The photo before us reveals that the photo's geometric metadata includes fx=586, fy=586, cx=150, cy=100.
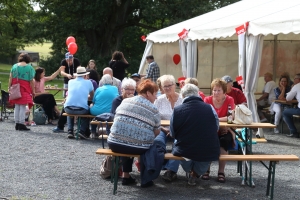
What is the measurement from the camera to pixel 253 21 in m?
10.6

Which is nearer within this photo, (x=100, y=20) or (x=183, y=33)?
(x=183, y=33)

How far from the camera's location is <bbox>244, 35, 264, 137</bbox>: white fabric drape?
1074cm

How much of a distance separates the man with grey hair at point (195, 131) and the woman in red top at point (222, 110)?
0.79 meters

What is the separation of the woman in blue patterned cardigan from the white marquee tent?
14.3ft

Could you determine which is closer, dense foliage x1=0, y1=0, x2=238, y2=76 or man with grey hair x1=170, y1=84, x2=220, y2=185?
man with grey hair x1=170, y1=84, x2=220, y2=185

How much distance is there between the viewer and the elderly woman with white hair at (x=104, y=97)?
9859 mm

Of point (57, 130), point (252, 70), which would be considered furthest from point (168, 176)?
point (57, 130)

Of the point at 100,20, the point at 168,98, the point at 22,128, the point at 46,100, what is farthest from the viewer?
the point at 100,20

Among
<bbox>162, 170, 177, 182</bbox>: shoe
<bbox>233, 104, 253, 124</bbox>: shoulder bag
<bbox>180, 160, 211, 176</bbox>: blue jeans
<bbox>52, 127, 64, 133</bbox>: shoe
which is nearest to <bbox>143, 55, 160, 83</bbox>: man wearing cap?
<bbox>52, 127, 64, 133</bbox>: shoe

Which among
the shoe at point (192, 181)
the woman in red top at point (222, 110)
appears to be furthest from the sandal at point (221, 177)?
the shoe at point (192, 181)

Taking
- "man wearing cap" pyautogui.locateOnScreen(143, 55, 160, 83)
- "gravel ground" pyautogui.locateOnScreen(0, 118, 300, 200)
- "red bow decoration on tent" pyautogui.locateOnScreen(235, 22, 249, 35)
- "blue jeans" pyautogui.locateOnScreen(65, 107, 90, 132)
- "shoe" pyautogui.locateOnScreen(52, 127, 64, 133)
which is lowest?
"gravel ground" pyautogui.locateOnScreen(0, 118, 300, 200)

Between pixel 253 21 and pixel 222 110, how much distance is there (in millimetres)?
3579

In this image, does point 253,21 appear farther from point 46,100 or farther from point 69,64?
point 46,100

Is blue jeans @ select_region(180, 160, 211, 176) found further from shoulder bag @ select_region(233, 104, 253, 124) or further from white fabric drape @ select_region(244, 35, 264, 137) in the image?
white fabric drape @ select_region(244, 35, 264, 137)
